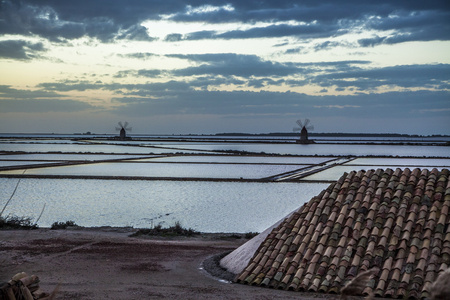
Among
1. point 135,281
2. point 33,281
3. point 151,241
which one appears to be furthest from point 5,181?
point 33,281

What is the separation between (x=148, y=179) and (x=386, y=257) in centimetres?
1465

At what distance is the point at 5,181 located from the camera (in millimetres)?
18109

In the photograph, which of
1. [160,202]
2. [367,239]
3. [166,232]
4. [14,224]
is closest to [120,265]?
[166,232]

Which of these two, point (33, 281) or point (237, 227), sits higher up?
point (33, 281)

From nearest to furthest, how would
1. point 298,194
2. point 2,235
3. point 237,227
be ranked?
point 2,235 → point 237,227 → point 298,194

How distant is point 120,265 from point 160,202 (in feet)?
24.2

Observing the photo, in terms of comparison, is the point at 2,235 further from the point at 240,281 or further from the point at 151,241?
the point at 240,281

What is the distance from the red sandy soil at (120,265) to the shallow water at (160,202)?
208 cm

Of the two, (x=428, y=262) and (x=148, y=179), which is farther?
(x=148, y=179)

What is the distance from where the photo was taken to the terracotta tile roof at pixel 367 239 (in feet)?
15.4

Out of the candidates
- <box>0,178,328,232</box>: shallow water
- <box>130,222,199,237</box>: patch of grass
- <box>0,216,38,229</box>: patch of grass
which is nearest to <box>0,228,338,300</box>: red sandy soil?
<box>130,222,199,237</box>: patch of grass

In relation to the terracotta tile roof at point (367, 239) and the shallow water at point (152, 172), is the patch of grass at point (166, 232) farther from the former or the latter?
the shallow water at point (152, 172)

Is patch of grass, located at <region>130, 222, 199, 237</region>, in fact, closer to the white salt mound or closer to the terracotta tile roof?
the white salt mound

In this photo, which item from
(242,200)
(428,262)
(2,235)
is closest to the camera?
(428,262)
